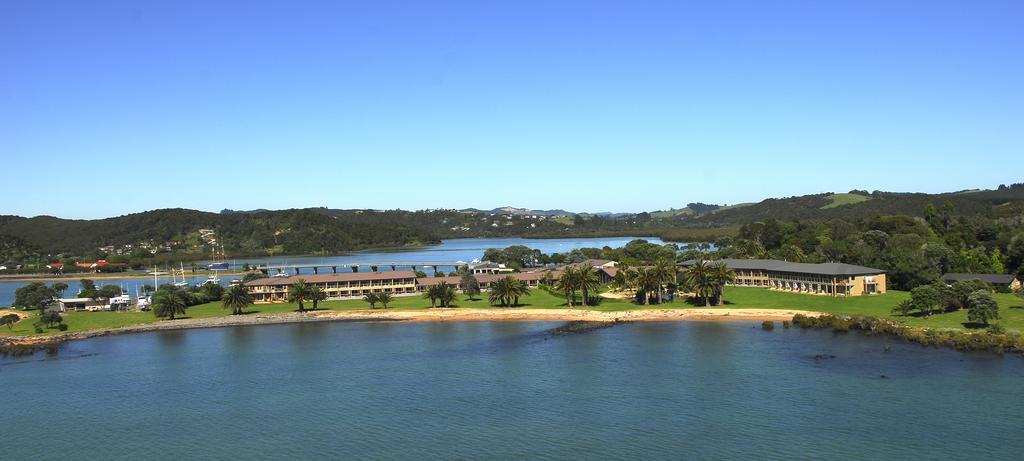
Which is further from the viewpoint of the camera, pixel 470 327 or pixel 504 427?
pixel 470 327

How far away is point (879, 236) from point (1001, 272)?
20834 millimetres

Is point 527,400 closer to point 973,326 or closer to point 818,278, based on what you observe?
point 973,326

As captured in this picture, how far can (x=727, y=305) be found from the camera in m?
70.3

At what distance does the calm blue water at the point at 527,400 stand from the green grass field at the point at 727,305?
862cm

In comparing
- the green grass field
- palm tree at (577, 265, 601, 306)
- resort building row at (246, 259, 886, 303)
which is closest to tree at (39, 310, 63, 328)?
the green grass field

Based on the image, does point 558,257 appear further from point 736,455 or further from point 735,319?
point 736,455

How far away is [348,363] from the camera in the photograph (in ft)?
163

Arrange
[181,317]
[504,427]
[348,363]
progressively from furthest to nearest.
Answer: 1. [181,317]
2. [348,363]
3. [504,427]

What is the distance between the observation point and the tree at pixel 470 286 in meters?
84.6

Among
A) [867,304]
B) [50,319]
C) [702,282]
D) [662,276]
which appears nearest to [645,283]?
A: [662,276]

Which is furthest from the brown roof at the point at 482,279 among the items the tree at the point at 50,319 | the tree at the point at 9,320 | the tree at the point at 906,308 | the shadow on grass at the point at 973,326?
the shadow on grass at the point at 973,326

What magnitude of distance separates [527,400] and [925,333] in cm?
2988

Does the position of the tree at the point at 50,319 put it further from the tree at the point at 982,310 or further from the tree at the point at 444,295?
the tree at the point at 982,310

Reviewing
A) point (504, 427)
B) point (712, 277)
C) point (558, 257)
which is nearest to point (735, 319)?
point (712, 277)
